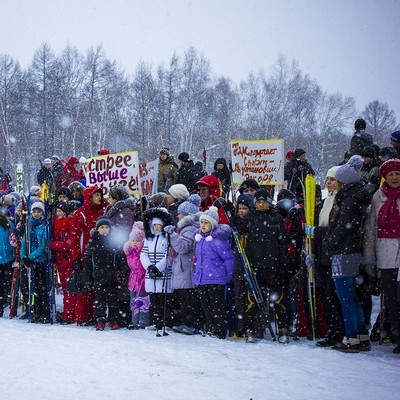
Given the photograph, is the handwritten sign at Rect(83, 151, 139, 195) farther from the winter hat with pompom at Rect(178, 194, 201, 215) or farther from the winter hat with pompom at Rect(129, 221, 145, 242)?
the winter hat with pompom at Rect(178, 194, 201, 215)

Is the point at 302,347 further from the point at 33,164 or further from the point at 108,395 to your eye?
the point at 33,164

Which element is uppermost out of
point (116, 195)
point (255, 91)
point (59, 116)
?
point (255, 91)

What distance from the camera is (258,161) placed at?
996 centimetres

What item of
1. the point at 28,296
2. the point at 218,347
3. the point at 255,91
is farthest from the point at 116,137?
Answer: the point at 218,347

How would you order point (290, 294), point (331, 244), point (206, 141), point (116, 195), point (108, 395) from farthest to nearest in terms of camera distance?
point (206, 141)
point (116, 195)
point (290, 294)
point (331, 244)
point (108, 395)

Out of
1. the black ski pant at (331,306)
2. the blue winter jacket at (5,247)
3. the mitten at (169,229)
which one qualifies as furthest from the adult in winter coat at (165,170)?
the black ski pant at (331,306)

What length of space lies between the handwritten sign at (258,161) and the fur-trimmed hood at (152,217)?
2.42m

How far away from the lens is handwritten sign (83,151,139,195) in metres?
10.1

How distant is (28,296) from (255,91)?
4214cm

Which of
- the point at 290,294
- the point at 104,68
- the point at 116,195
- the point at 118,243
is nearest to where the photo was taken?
the point at 290,294

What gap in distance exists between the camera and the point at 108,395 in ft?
14.5

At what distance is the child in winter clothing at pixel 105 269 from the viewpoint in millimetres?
7992

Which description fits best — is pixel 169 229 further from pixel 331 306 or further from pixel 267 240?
pixel 331 306

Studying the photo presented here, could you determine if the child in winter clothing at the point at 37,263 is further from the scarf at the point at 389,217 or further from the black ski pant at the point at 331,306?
the scarf at the point at 389,217
